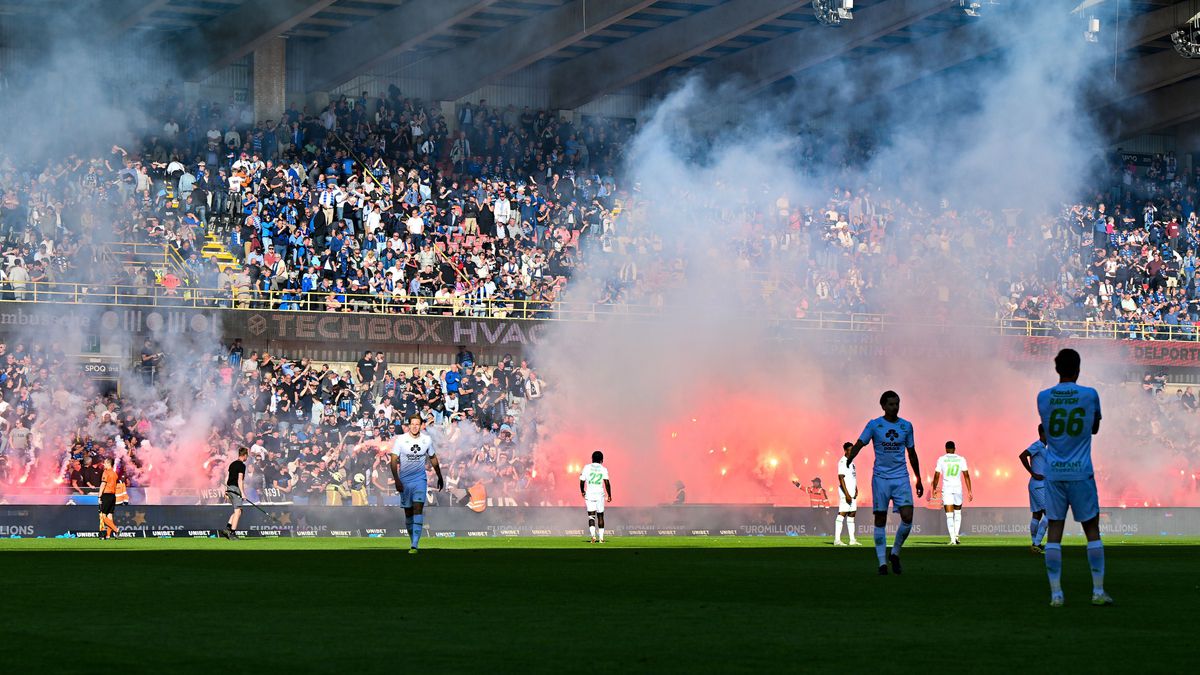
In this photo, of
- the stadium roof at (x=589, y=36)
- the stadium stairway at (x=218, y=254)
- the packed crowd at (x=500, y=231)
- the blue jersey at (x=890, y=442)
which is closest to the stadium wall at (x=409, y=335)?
the packed crowd at (x=500, y=231)

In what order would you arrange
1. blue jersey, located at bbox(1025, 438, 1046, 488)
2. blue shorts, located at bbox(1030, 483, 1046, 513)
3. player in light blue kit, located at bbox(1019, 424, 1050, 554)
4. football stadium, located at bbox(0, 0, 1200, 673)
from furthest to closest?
football stadium, located at bbox(0, 0, 1200, 673)
blue shorts, located at bbox(1030, 483, 1046, 513)
player in light blue kit, located at bbox(1019, 424, 1050, 554)
blue jersey, located at bbox(1025, 438, 1046, 488)

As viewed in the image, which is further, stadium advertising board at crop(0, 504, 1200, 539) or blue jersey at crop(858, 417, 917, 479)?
stadium advertising board at crop(0, 504, 1200, 539)

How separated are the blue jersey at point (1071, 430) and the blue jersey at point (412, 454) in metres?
11.4

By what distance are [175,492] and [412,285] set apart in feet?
31.5

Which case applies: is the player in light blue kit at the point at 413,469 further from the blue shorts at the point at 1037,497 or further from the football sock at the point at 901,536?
the blue shorts at the point at 1037,497

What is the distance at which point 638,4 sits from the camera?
4050 centimetres

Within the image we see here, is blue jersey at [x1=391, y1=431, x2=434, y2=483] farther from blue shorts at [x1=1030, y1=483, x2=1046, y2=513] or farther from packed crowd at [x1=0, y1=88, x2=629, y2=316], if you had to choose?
packed crowd at [x1=0, y1=88, x2=629, y2=316]

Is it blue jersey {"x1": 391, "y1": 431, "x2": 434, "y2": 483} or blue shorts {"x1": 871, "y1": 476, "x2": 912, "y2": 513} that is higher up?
blue jersey {"x1": 391, "y1": 431, "x2": 434, "y2": 483}

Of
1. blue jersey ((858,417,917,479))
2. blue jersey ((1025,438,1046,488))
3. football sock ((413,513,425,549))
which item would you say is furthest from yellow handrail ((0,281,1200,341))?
blue jersey ((858,417,917,479))

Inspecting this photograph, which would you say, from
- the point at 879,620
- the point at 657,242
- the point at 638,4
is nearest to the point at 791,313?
the point at 657,242

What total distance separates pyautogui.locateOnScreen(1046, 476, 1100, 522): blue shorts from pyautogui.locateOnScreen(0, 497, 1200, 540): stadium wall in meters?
20.3

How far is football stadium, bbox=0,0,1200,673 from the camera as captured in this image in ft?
109

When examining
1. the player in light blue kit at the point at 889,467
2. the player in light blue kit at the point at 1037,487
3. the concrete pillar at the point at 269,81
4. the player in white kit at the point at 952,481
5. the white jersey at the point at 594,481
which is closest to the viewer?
the player in light blue kit at the point at 889,467

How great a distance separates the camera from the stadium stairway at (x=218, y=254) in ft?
126
